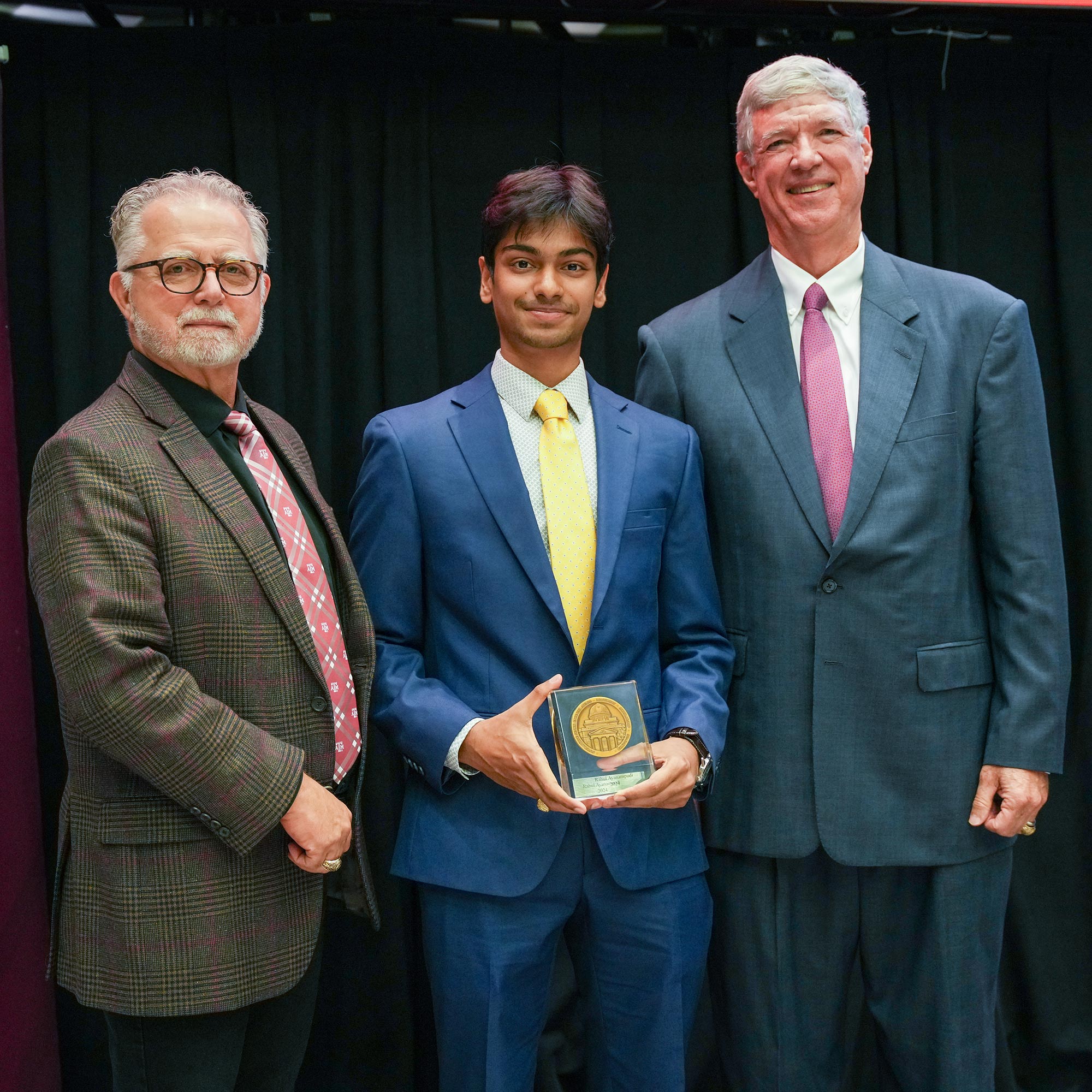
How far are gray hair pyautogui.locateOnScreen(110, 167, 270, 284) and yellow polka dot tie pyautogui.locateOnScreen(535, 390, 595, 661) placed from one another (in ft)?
1.83

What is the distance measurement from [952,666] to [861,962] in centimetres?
56

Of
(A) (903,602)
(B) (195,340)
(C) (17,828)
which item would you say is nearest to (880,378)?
(A) (903,602)

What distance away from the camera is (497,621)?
1784mm

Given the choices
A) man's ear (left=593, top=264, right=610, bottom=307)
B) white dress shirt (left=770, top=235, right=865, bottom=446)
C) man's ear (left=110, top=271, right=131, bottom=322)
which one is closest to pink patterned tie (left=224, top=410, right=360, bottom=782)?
man's ear (left=110, top=271, right=131, bottom=322)

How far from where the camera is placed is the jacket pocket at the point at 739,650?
193cm

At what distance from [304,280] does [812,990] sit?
1.80 m

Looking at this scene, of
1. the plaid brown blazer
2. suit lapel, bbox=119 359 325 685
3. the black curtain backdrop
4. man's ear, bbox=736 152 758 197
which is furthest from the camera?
the black curtain backdrop

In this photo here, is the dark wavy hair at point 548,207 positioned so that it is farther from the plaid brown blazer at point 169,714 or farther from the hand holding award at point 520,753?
the hand holding award at point 520,753

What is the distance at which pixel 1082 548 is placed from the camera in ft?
9.11

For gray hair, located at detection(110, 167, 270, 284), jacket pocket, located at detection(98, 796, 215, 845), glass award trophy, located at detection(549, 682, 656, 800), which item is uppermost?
gray hair, located at detection(110, 167, 270, 284)

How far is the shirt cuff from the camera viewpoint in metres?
1.72

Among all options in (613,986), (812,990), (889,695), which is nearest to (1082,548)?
(889,695)

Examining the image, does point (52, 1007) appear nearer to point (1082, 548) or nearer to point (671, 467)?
point (671, 467)

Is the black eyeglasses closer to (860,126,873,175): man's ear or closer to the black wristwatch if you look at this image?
the black wristwatch
